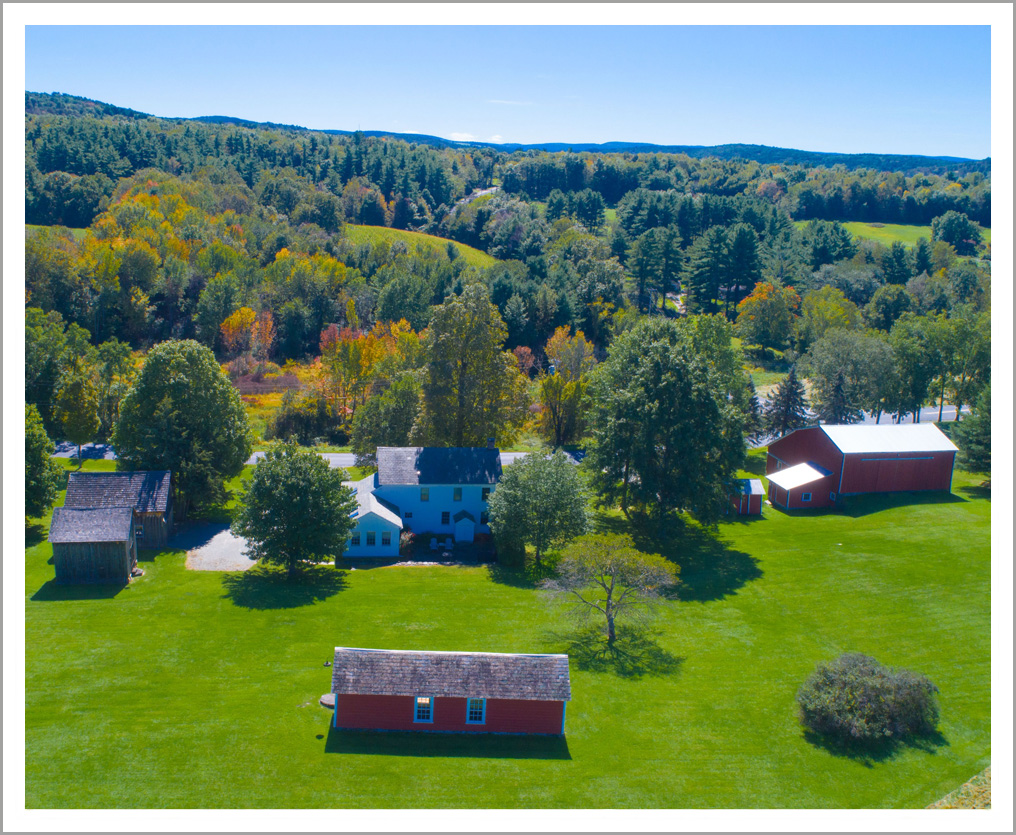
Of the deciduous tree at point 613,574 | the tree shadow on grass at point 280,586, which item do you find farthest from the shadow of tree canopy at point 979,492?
the tree shadow on grass at point 280,586

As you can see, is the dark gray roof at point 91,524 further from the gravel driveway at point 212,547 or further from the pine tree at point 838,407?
the pine tree at point 838,407

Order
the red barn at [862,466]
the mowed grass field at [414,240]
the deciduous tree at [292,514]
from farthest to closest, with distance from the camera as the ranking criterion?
the mowed grass field at [414,240] < the red barn at [862,466] < the deciduous tree at [292,514]

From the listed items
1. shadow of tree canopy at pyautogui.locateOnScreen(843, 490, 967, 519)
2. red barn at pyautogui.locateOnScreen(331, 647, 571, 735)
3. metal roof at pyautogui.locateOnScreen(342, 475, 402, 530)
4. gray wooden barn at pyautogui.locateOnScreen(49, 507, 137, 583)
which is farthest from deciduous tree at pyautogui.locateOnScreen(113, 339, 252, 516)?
shadow of tree canopy at pyautogui.locateOnScreen(843, 490, 967, 519)

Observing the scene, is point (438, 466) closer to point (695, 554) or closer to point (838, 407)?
point (695, 554)

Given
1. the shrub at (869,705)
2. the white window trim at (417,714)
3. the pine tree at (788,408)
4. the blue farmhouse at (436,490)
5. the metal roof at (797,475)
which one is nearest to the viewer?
the white window trim at (417,714)

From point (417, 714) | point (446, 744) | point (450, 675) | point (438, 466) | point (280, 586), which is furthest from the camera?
point (438, 466)

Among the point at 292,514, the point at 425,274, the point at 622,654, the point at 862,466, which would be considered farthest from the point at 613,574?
the point at 425,274
